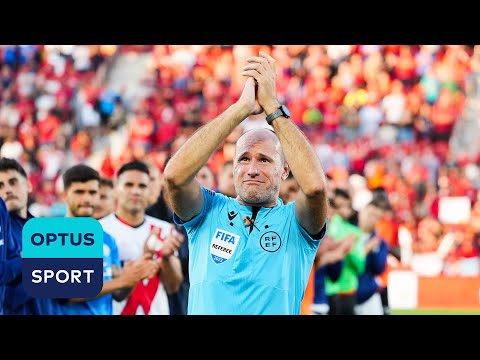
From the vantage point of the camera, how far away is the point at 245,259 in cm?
314

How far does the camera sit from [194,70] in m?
11.2

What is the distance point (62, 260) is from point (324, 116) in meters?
5.50

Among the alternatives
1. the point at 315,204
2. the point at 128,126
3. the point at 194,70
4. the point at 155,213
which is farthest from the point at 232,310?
the point at 194,70

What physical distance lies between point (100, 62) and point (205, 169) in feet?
15.2

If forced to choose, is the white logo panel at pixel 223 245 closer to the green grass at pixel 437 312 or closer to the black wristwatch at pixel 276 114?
the black wristwatch at pixel 276 114

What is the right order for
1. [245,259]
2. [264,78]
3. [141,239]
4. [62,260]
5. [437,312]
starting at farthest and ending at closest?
[437,312] → [141,239] → [62,260] → [264,78] → [245,259]

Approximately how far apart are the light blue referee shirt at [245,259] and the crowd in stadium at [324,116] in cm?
527

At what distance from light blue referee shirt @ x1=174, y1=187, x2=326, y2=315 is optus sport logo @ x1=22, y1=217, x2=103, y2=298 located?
9.21 feet

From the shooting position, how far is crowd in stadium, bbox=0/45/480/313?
9.19 metres

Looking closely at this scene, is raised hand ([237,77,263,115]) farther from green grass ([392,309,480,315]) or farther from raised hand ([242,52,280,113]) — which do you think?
green grass ([392,309,480,315])

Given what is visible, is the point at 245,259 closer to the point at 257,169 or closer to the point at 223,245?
the point at 223,245

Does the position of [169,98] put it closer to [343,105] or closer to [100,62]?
[100,62]

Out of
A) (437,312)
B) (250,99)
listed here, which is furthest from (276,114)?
(437,312)

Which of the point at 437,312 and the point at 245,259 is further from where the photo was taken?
the point at 437,312
